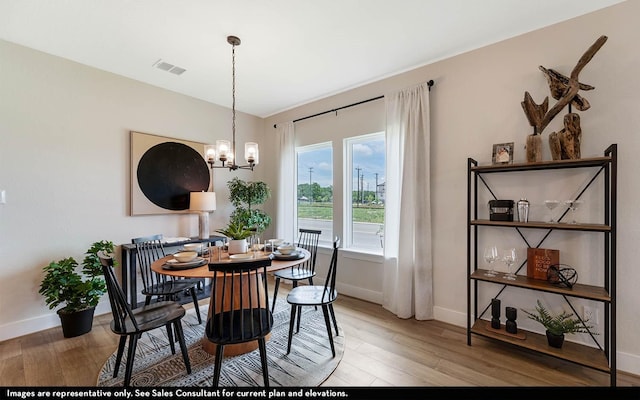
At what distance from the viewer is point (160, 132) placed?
3729 mm

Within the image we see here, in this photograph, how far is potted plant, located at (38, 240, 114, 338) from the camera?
2.72 meters

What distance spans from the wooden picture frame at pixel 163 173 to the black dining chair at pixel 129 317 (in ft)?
5.54

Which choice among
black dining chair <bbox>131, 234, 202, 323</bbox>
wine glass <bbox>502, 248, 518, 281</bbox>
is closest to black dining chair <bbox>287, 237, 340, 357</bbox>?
black dining chair <bbox>131, 234, 202, 323</bbox>

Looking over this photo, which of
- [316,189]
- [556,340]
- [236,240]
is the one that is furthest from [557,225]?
[316,189]

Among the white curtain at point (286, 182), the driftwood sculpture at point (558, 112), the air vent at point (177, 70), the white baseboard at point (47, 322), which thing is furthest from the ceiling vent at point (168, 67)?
the driftwood sculpture at point (558, 112)

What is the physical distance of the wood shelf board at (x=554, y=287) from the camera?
2.06 meters

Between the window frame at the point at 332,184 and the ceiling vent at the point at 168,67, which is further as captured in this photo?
the window frame at the point at 332,184

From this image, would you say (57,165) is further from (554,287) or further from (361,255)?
(554,287)

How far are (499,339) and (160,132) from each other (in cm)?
445

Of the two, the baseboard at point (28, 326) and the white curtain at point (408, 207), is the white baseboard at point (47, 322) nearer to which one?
the baseboard at point (28, 326)

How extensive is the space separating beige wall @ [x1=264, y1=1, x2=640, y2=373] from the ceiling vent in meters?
2.30

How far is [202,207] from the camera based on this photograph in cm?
381

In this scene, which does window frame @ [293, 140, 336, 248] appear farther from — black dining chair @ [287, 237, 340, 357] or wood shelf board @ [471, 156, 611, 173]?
wood shelf board @ [471, 156, 611, 173]
